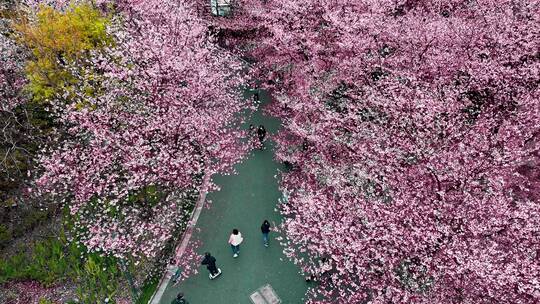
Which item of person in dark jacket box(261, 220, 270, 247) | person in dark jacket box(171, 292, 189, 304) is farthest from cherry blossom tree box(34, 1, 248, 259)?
person in dark jacket box(261, 220, 270, 247)

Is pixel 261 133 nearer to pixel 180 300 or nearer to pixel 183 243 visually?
pixel 183 243

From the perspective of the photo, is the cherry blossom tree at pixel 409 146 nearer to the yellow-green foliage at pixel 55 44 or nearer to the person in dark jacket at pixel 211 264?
the person in dark jacket at pixel 211 264

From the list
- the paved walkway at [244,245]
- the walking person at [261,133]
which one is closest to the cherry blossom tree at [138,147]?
the walking person at [261,133]

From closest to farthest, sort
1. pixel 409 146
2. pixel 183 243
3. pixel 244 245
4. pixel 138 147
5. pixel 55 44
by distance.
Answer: pixel 409 146 → pixel 138 147 → pixel 244 245 → pixel 183 243 → pixel 55 44

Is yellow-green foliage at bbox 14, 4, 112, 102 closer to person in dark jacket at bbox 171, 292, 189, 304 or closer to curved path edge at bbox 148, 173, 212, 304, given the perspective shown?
curved path edge at bbox 148, 173, 212, 304

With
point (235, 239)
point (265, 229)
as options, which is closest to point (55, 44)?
point (235, 239)

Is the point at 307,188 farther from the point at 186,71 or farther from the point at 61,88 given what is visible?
the point at 61,88

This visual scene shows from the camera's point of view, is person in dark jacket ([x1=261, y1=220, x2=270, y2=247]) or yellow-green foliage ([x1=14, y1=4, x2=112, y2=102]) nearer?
person in dark jacket ([x1=261, y1=220, x2=270, y2=247])
